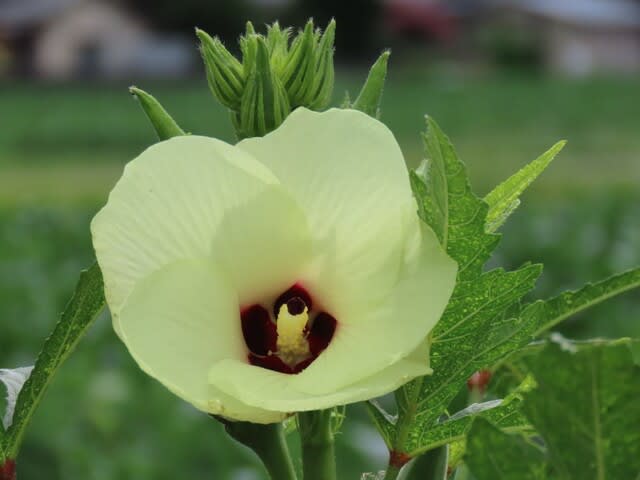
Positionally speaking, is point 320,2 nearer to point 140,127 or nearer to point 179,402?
point 140,127

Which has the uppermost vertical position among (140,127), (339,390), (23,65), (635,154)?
(339,390)

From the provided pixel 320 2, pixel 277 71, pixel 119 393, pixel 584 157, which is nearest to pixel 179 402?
pixel 119 393

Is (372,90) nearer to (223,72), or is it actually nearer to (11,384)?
(223,72)

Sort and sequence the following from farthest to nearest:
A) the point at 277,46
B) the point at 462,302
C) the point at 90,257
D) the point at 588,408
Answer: the point at 90,257
the point at 277,46
the point at 462,302
the point at 588,408

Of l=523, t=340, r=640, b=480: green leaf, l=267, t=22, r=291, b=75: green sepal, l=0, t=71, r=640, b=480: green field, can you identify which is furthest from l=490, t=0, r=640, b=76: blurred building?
l=523, t=340, r=640, b=480: green leaf

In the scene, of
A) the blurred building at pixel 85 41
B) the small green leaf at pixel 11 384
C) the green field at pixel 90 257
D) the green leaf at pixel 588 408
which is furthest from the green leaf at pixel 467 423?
the blurred building at pixel 85 41

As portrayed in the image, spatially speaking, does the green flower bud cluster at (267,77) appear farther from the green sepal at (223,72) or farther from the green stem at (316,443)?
the green stem at (316,443)

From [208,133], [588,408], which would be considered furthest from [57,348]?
[208,133]
